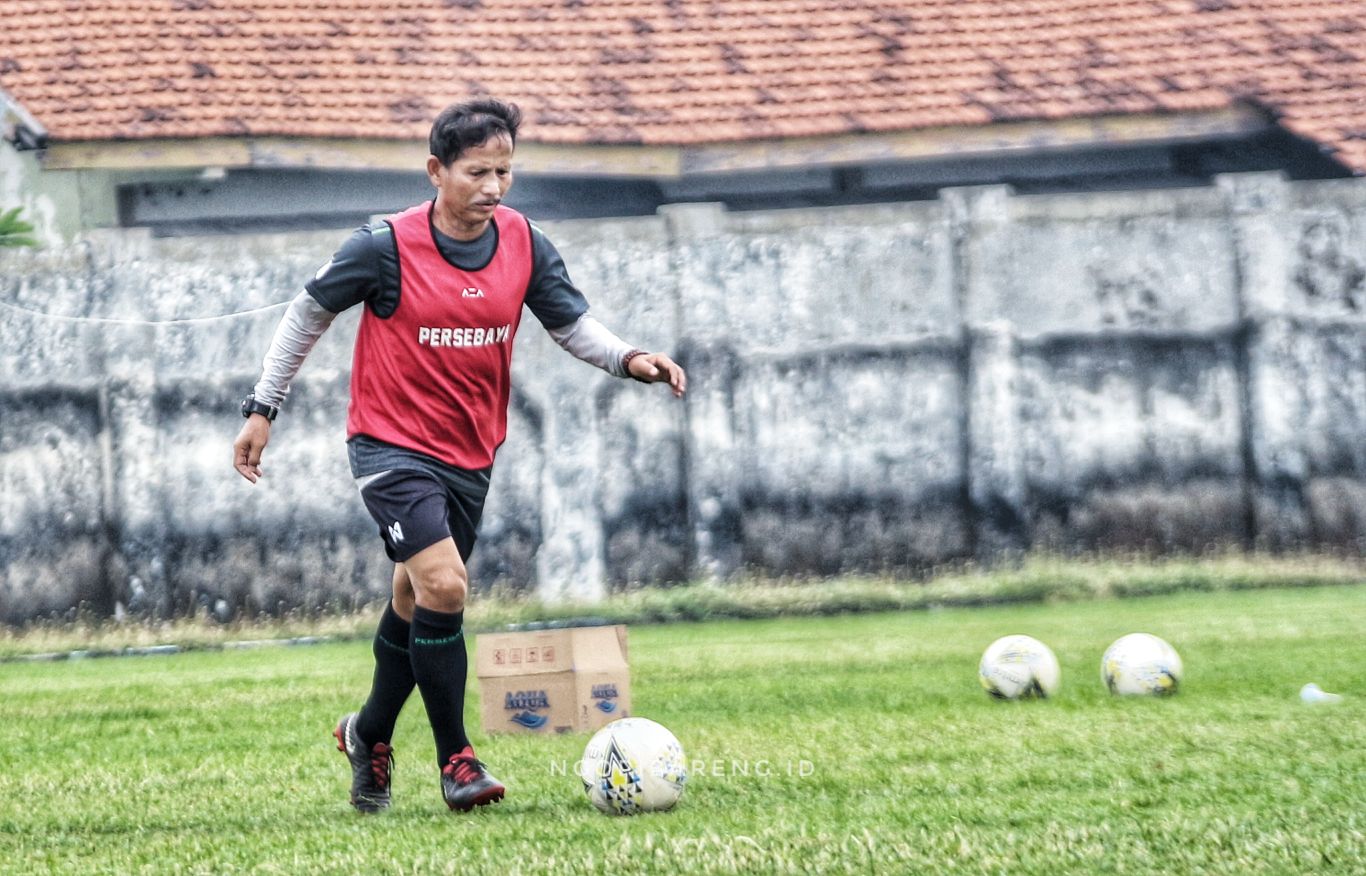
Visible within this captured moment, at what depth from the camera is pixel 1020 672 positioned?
849 centimetres

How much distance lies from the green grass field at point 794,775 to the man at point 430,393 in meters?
0.30

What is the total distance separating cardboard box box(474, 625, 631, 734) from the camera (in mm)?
7926

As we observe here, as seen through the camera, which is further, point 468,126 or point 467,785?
point 468,126

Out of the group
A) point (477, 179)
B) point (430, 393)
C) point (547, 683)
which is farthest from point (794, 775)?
point (477, 179)

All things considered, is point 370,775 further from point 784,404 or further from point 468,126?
point 784,404

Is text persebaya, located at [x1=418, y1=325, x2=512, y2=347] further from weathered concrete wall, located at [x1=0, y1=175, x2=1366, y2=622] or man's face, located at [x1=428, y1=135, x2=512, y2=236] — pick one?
weathered concrete wall, located at [x1=0, y1=175, x2=1366, y2=622]

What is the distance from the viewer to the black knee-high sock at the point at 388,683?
6117 mm

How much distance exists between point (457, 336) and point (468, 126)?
622 millimetres

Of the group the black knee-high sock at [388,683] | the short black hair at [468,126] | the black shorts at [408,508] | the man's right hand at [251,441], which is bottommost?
the black knee-high sock at [388,683]

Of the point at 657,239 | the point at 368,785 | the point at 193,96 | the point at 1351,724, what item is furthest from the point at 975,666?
the point at 193,96

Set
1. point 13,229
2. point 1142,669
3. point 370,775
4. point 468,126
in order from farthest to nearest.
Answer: point 13,229
point 1142,669
point 370,775
point 468,126

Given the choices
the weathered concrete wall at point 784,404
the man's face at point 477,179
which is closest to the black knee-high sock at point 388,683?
the man's face at point 477,179

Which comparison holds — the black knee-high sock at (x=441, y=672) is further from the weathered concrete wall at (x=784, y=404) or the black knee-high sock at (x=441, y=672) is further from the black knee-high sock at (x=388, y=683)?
the weathered concrete wall at (x=784, y=404)

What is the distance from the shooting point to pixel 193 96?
16.2 meters
